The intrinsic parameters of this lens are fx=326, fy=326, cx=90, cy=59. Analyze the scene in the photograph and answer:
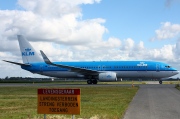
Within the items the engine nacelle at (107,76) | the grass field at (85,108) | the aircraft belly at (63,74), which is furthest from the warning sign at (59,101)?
the aircraft belly at (63,74)

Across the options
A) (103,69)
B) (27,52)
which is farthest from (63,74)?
(27,52)

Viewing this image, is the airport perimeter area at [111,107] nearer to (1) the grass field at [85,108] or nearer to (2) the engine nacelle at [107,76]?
(1) the grass field at [85,108]

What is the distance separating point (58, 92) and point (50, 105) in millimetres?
440

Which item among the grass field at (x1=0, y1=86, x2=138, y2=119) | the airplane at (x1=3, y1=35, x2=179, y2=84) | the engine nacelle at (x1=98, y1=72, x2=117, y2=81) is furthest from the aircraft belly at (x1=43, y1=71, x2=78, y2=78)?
the grass field at (x1=0, y1=86, x2=138, y2=119)

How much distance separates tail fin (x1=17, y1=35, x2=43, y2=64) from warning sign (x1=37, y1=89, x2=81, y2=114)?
42.6m

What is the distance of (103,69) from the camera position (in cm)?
4741

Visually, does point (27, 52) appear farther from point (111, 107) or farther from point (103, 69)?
point (111, 107)

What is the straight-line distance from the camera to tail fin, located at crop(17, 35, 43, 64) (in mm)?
51281

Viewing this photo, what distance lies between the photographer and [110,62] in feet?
156

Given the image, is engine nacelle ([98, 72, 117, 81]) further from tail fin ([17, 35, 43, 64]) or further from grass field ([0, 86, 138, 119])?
grass field ([0, 86, 138, 119])

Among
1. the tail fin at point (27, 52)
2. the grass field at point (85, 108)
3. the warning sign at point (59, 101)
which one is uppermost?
the tail fin at point (27, 52)

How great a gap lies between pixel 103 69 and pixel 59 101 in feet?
126

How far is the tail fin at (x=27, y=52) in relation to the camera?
5128 centimetres

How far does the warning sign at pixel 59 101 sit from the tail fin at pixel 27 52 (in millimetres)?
42607
